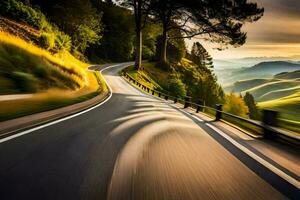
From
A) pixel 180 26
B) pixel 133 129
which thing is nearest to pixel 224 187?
pixel 133 129

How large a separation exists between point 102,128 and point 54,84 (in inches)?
315

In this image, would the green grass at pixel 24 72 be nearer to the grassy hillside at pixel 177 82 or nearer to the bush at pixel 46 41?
the bush at pixel 46 41

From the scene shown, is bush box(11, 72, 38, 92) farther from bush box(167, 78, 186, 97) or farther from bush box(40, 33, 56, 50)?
bush box(167, 78, 186, 97)

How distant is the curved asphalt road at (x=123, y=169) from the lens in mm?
3504

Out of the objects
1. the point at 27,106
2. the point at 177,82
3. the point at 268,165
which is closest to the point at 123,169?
the point at 268,165

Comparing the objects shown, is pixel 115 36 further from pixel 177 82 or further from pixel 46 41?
pixel 46 41

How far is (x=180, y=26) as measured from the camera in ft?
136

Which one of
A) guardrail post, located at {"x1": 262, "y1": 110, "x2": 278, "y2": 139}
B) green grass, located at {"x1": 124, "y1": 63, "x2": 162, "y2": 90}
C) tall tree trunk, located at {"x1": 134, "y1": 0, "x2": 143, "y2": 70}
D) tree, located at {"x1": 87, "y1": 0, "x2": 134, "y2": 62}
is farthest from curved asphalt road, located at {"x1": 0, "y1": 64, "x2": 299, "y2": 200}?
tree, located at {"x1": 87, "y1": 0, "x2": 134, "y2": 62}

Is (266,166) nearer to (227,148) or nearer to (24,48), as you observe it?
(227,148)

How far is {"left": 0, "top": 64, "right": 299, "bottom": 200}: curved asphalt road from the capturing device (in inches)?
138

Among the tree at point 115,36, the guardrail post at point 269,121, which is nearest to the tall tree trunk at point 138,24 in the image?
the tree at point 115,36

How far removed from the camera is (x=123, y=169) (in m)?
4.34

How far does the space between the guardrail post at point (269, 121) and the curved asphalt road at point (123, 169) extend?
211cm

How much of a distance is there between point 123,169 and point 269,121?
18.0ft
